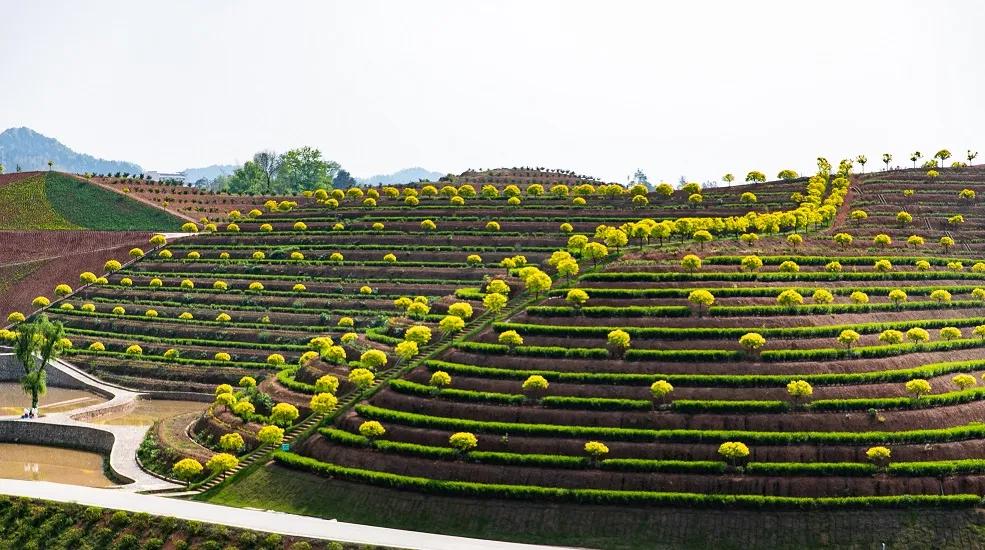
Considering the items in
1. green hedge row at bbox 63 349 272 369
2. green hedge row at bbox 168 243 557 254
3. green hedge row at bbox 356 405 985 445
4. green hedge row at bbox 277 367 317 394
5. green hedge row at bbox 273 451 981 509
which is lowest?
green hedge row at bbox 273 451 981 509

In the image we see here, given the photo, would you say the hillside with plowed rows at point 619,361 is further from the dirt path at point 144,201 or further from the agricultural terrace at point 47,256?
the dirt path at point 144,201

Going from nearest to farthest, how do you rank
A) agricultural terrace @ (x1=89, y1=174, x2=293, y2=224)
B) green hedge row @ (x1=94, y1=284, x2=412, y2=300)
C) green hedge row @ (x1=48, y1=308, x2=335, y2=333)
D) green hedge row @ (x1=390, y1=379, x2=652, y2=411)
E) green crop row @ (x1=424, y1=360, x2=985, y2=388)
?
green hedge row @ (x1=390, y1=379, x2=652, y2=411), green crop row @ (x1=424, y1=360, x2=985, y2=388), green hedge row @ (x1=48, y1=308, x2=335, y2=333), green hedge row @ (x1=94, y1=284, x2=412, y2=300), agricultural terrace @ (x1=89, y1=174, x2=293, y2=224)

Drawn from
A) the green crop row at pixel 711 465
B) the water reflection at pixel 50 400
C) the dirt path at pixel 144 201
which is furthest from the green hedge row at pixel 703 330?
the dirt path at pixel 144 201

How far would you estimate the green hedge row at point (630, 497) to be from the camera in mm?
62500

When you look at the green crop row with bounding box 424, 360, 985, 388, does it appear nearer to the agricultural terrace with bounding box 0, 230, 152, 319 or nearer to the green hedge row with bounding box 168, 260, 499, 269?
the green hedge row with bounding box 168, 260, 499, 269

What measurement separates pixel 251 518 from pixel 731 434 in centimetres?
2950

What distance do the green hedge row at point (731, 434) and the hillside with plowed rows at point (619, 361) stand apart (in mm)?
A: 147

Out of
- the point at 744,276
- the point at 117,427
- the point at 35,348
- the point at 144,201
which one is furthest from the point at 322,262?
the point at 744,276

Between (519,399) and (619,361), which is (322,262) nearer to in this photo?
(519,399)

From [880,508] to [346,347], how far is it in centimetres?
4282

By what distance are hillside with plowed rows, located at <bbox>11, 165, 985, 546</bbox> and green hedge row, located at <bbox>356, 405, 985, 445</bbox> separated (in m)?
0.15

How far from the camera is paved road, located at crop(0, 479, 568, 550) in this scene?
6000cm

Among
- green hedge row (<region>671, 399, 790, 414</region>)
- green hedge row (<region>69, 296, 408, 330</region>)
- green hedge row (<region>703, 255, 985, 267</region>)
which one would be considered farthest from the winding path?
green hedge row (<region>703, 255, 985, 267</region>)

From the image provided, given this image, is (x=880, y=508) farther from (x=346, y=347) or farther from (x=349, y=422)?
(x=346, y=347)
